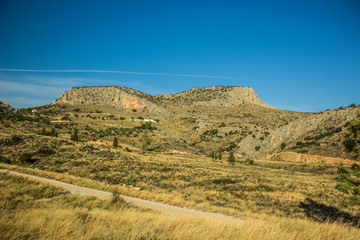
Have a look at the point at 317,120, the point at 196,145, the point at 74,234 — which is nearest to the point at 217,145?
the point at 196,145

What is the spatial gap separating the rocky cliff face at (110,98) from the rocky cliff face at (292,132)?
63204 millimetres

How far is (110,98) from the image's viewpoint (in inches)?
5536

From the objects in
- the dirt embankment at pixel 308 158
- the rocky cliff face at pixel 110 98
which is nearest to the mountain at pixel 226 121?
the rocky cliff face at pixel 110 98

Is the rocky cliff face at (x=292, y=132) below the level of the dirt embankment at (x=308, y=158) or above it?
above

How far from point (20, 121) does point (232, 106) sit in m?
112

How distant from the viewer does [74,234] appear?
529 cm

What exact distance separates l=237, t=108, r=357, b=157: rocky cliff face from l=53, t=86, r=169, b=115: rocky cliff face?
63.2 meters

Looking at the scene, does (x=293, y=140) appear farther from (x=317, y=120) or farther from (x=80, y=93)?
(x=80, y=93)

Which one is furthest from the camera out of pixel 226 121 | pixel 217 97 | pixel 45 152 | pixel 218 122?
pixel 217 97

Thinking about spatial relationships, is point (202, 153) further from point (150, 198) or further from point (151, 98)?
point (151, 98)

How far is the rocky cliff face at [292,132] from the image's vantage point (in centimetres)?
5785

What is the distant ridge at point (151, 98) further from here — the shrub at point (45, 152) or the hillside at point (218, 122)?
the shrub at point (45, 152)

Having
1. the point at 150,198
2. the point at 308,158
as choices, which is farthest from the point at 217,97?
the point at 150,198

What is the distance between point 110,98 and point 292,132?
116 meters
